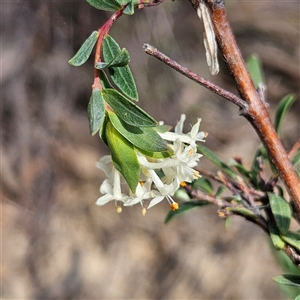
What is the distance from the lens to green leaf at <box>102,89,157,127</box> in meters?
0.63

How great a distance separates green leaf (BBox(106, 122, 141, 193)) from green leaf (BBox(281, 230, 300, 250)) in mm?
295

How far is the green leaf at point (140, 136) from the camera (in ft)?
2.21

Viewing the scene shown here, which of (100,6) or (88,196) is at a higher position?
(100,6)

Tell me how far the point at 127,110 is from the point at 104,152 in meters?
3.08

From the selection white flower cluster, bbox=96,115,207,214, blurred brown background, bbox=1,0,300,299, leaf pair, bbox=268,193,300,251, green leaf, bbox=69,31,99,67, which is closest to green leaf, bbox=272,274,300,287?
leaf pair, bbox=268,193,300,251

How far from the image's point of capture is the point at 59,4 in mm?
3438

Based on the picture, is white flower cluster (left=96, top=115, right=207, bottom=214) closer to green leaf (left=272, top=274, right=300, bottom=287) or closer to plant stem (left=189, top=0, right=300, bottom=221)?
plant stem (left=189, top=0, right=300, bottom=221)

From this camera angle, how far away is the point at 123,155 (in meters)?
0.69

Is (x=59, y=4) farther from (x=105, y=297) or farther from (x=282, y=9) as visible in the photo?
(x=105, y=297)

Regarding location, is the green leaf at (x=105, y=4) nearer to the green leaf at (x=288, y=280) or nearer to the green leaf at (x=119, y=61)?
the green leaf at (x=119, y=61)

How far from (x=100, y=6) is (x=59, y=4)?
2944mm

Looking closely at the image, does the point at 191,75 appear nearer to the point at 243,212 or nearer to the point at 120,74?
the point at 120,74

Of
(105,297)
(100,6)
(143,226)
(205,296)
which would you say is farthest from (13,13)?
(100,6)

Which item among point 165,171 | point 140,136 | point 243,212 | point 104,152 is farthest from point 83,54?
point 104,152
